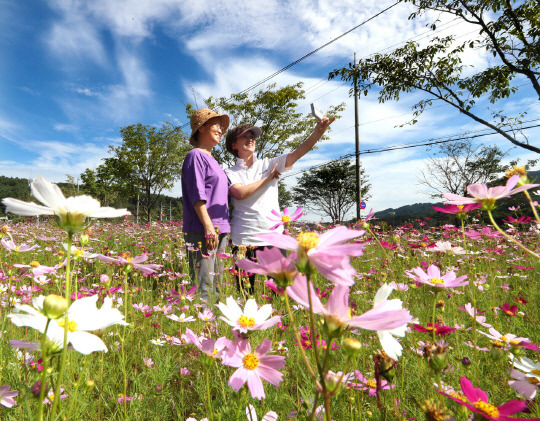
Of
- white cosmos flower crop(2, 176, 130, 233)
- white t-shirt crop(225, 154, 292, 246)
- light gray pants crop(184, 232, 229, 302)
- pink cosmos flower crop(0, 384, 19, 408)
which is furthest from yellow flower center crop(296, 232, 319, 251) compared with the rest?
white t-shirt crop(225, 154, 292, 246)

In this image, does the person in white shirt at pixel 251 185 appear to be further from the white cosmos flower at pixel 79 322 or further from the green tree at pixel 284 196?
the green tree at pixel 284 196

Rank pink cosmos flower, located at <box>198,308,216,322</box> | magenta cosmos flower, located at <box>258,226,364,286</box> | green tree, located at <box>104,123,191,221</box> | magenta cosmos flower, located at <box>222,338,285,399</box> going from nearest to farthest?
magenta cosmos flower, located at <box>258,226,364,286</box>
magenta cosmos flower, located at <box>222,338,285,399</box>
pink cosmos flower, located at <box>198,308,216,322</box>
green tree, located at <box>104,123,191,221</box>

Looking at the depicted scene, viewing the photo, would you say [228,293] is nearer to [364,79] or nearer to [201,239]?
[201,239]

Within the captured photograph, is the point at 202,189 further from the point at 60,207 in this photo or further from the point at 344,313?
the point at 344,313

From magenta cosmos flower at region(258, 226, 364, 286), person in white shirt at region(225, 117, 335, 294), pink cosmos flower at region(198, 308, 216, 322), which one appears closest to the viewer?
magenta cosmos flower at region(258, 226, 364, 286)

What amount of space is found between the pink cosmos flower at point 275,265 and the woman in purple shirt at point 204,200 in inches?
52.9

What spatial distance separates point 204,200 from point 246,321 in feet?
4.31

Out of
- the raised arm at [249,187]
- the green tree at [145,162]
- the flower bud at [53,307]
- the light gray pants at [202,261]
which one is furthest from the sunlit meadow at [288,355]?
the green tree at [145,162]

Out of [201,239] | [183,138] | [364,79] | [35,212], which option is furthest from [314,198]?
[35,212]

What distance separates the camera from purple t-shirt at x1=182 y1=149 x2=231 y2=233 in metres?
1.78

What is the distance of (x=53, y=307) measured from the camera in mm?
315

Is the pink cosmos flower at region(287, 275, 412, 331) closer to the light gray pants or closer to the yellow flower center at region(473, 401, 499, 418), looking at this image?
the yellow flower center at region(473, 401, 499, 418)

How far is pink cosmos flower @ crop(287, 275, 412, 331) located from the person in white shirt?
1.50 metres

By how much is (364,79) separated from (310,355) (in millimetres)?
6800
